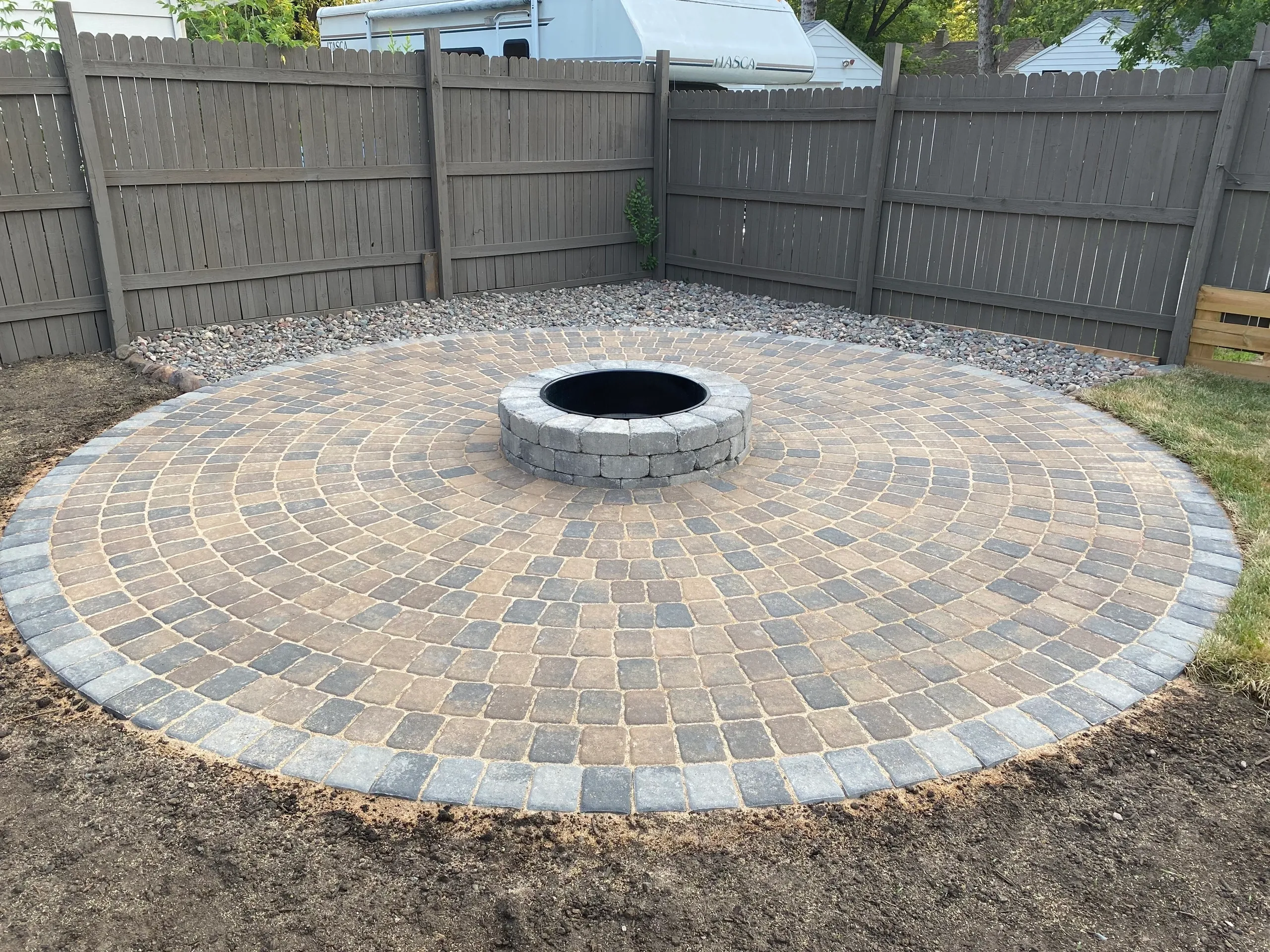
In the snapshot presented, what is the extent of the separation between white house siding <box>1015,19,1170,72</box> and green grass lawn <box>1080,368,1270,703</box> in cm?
2142

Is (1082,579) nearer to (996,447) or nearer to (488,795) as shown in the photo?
(996,447)

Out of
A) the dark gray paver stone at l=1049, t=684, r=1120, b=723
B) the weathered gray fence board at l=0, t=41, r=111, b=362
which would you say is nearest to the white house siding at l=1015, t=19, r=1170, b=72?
the weathered gray fence board at l=0, t=41, r=111, b=362

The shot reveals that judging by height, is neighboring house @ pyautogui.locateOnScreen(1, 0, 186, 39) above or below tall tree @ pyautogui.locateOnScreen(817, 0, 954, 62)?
below

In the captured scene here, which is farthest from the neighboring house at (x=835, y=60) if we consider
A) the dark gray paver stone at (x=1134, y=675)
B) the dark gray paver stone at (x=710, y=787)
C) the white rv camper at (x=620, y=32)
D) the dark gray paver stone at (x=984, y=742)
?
the dark gray paver stone at (x=710, y=787)

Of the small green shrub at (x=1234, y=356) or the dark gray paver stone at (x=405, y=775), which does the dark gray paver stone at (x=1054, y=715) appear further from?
the small green shrub at (x=1234, y=356)

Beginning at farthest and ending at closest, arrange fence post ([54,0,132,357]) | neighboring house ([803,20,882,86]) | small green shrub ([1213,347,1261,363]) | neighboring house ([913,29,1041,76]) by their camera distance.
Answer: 1. neighboring house ([913,29,1041,76])
2. neighboring house ([803,20,882,86])
3. small green shrub ([1213,347,1261,363])
4. fence post ([54,0,132,357])

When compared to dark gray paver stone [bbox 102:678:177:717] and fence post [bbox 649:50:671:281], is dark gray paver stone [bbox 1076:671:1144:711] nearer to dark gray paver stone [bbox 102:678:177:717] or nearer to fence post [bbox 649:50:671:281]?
dark gray paver stone [bbox 102:678:177:717]

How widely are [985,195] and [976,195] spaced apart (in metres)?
0.09

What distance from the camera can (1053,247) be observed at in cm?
808

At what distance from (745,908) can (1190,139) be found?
297 inches

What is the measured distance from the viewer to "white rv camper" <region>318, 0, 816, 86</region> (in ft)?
35.6

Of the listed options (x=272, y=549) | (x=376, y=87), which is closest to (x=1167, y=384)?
(x=272, y=549)

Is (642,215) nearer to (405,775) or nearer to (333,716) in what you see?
(333,716)

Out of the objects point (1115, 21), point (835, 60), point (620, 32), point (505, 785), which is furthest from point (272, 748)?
point (1115, 21)
